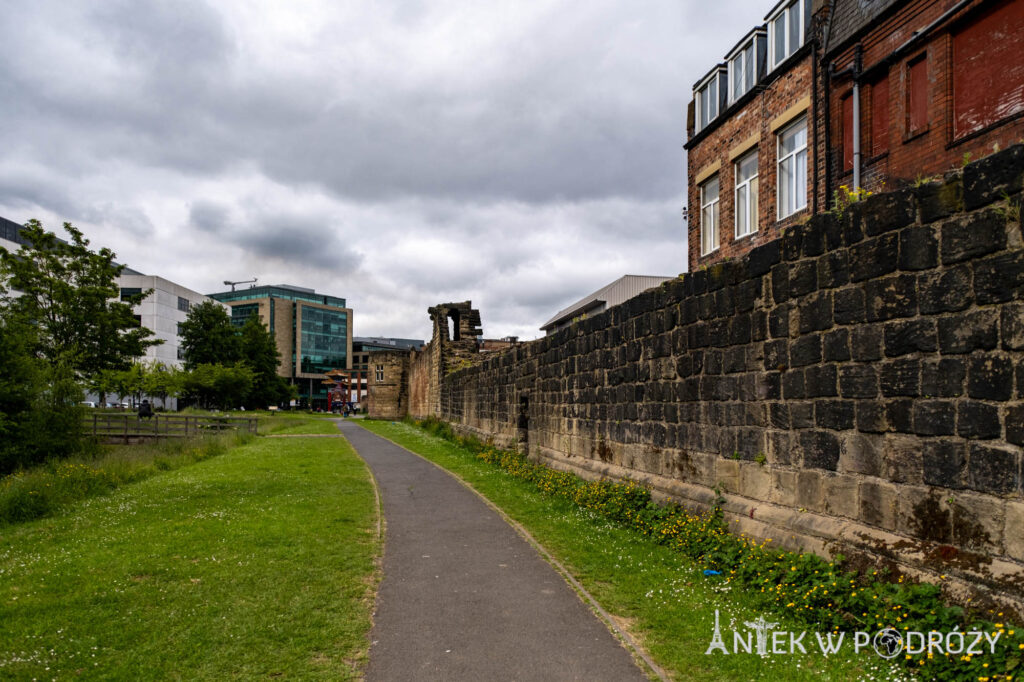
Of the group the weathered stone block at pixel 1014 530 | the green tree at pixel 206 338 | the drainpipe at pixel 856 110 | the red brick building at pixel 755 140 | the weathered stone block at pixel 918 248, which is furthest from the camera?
the green tree at pixel 206 338

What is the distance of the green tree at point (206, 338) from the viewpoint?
55219 millimetres

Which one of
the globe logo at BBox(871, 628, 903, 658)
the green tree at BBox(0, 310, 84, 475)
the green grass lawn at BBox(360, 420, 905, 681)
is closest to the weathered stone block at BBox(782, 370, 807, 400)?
the green grass lawn at BBox(360, 420, 905, 681)

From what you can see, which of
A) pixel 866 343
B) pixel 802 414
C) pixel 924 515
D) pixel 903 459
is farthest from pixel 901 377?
pixel 802 414

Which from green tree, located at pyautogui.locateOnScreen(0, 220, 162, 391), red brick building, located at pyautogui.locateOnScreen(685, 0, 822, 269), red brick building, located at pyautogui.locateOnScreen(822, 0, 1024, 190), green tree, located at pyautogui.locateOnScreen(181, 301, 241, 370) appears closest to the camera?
red brick building, located at pyautogui.locateOnScreen(822, 0, 1024, 190)

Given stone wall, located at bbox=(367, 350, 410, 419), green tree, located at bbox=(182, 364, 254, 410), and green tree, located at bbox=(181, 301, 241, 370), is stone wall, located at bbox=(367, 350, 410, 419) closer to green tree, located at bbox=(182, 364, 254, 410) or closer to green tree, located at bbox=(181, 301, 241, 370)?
green tree, located at bbox=(182, 364, 254, 410)

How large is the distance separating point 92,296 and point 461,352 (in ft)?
64.5

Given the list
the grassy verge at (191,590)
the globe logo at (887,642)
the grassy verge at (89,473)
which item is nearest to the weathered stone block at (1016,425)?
the globe logo at (887,642)

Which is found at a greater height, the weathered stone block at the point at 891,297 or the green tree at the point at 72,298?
the green tree at the point at 72,298

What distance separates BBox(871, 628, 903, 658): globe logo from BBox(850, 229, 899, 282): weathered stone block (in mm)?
2602

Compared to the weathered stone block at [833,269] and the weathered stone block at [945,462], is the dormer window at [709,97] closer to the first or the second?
the weathered stone block at [833,269]

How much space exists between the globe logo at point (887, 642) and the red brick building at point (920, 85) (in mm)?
9202

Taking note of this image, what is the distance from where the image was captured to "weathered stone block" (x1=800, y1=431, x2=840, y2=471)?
18.3ft

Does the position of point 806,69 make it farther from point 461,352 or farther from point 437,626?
point 461,352

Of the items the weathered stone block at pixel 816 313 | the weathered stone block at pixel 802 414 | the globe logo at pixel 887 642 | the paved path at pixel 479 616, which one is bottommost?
the paved path at pixel 479 616
